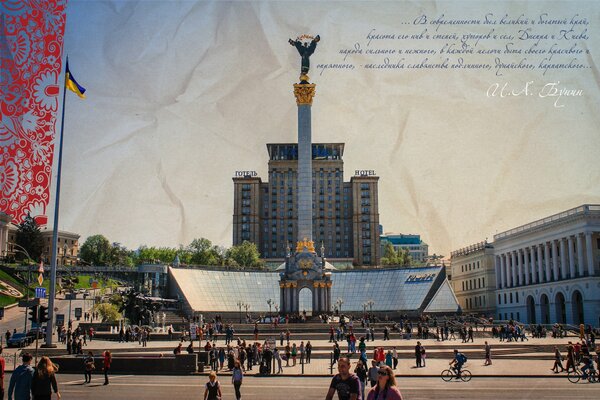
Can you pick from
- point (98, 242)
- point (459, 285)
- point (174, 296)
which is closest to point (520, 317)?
point (459, 285)

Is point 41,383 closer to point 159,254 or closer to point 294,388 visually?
point 294,388

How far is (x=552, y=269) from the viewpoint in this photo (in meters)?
79.6

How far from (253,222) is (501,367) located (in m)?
126

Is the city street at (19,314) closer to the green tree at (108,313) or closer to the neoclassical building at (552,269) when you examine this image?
the green tree at (108,313)

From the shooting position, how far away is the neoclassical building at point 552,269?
6975 cm

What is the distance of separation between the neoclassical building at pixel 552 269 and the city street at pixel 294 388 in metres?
47.2

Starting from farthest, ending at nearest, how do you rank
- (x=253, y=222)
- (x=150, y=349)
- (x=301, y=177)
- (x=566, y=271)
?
(x=253, y=222), (x=301, y=177), (x=566, y=271), (x=150, y=349)

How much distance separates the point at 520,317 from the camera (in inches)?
3440

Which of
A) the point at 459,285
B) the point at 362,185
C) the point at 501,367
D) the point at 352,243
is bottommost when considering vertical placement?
the point at 501,367

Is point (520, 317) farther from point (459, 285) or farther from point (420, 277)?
point (459, 285)

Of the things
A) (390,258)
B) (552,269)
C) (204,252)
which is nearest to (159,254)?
(204,252)

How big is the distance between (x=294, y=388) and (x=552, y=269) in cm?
6478

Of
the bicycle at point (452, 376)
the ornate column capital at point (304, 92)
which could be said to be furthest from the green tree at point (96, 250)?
the bicycle at point (452, 376)

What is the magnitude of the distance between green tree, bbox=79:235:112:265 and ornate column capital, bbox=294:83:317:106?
72.2 m
